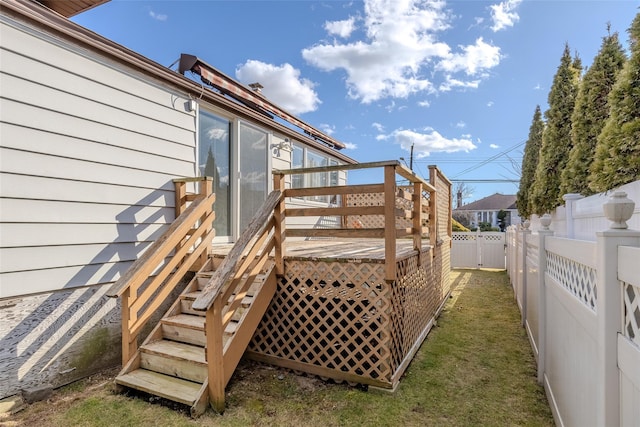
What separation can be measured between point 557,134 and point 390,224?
647cm

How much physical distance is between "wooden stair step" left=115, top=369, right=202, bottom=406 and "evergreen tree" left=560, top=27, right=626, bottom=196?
5.32 metres

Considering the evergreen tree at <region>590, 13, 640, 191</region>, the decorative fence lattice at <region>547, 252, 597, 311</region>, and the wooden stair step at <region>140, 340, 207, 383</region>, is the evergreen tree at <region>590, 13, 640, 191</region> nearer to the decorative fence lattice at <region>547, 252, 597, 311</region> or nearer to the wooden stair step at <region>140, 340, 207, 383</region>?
the decorative fence lattice at <region>547, 252, 597, 311</region>

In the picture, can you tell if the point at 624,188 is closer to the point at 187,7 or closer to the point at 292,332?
the point at 292,332

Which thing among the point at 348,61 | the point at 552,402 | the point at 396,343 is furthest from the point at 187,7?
the point at 348,61

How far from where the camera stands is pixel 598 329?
4.95 feet

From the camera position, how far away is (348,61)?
577 inches

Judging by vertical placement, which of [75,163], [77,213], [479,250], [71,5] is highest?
[71,5]

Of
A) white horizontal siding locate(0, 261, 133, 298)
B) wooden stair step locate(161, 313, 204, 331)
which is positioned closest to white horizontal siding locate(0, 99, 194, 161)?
white horizontal siding locate(0, 261, 133, 298)

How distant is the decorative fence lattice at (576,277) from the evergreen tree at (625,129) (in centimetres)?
86

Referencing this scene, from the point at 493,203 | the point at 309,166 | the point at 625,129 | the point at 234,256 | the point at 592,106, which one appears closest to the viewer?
the point at 625,129

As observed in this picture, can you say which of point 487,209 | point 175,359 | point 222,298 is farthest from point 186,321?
point 487,209

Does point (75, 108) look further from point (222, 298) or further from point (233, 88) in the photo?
point (233, 88)

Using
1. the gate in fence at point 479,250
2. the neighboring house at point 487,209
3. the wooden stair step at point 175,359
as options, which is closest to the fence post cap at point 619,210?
the wooden stair step at point 175,359

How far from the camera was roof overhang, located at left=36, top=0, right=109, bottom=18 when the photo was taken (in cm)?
446
